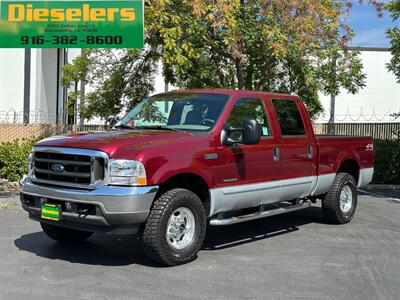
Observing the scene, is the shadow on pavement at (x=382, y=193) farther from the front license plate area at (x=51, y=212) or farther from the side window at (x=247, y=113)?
the front license plate area at (x=51, y=212)

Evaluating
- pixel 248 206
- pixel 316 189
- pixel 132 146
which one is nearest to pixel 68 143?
pixel 132 146

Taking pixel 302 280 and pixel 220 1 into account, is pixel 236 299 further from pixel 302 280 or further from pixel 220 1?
pixel 220 1

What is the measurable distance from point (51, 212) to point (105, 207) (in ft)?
2.54

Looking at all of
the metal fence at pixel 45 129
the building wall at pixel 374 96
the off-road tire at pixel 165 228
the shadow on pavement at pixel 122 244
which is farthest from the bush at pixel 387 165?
the building wall at pixel 374 96

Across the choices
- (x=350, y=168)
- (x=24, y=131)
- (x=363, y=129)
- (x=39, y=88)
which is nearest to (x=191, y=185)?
(x=350, y=168)

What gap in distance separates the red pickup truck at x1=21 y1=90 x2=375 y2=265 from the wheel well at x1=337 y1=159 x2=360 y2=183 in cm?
96

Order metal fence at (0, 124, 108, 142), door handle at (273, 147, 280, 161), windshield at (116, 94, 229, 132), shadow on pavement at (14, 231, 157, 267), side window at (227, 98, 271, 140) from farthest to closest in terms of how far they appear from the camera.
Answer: metal fence at (0, 124, 108, 142) < door handle at (273, 147, 280, 161) < side window at (227, 98, 271, 140) < windshield at (116, 94, 229, 132) < shadow on pavement at (14, 231, 157, 267)

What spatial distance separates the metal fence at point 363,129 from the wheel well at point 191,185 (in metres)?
12.3

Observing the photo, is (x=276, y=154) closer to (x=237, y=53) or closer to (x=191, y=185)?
(x=191, y=185)

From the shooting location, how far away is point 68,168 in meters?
6.12

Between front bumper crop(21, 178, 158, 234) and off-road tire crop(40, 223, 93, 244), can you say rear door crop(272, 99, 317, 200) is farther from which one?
off-road tire crop(40, 223, 93, 244)

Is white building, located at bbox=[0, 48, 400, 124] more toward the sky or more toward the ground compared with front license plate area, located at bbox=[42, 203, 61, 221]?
more toward the sky

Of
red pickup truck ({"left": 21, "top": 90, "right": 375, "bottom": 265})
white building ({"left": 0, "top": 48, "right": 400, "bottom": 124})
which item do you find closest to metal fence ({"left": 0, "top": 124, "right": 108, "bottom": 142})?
white building ({"left": 0, "top": 48, "right": 400, "bottom": 124})

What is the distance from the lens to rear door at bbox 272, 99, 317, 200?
7.73 m
